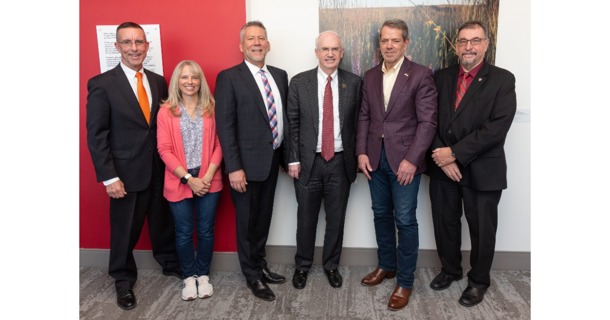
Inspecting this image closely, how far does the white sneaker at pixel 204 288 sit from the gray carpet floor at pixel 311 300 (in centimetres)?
3

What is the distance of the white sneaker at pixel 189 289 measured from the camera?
2.83 m

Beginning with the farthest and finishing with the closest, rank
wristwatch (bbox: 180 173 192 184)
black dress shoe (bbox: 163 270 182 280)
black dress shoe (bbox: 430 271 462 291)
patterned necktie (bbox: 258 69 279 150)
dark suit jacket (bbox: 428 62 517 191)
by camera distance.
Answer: black dress shoe (bbox: 163 270 182 280)
black dress shoe (bbox: 430 271 462 291)
patterned necktie (bbox: 258 69 279 150)
wristwatch (bbox: 180 173 192 184)
dark suit jacket (bbox: 428 62 517 191)

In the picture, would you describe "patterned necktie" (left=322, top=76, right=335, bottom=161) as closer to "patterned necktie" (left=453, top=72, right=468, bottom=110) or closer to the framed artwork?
the framed artwork

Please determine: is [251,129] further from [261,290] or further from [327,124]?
[261,290]

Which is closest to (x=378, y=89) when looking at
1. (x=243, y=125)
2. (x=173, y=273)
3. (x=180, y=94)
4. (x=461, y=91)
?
(x=461, y=91)

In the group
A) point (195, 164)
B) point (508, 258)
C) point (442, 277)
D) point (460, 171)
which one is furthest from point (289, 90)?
point (508, 258)

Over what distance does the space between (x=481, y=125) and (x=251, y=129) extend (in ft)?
4.69

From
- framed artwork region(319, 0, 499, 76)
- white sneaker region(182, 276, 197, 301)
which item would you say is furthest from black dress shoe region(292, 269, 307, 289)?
framed artwork region(319, 0, 499, 76)

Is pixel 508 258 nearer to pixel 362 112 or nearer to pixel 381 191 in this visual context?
pixel 381 191

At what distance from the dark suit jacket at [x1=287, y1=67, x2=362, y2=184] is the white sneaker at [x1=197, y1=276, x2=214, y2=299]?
951mm

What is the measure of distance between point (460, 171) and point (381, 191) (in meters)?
0.52

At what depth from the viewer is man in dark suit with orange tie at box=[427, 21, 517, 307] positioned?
2.60m

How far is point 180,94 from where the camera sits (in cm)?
280

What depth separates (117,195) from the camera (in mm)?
2727
